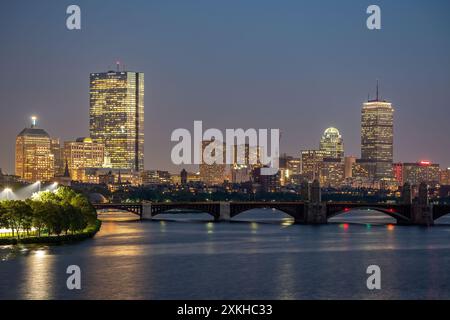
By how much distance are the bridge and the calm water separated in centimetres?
2995

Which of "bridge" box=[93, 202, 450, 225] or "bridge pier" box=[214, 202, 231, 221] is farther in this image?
"bridge pier" box=[214, 202, 231, 221]

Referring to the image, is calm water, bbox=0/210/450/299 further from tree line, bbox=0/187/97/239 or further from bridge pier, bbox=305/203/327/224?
bridge pier, bbox=305/203/327/224

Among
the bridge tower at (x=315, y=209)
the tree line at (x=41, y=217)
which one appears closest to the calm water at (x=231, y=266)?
the tree line at (x=41, y=217)

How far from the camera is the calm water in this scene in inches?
2724

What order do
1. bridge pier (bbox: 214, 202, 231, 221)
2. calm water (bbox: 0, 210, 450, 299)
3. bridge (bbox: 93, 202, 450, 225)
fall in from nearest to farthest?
calm water (bbox: 0, 210, 450, 299)
bridge (bbox: 93, 202, 450, 225)
bridge pier (bbox: 214, 202, 231, 221)

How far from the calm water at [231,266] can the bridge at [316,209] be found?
2995 cm

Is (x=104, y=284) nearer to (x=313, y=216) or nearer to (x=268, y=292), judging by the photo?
(x=268, y=292)

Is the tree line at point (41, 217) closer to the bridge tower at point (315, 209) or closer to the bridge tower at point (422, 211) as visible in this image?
the bridge tower at point (315, 209)

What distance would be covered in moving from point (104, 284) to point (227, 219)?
332 feet

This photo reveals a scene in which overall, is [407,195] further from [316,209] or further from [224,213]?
[224,213]

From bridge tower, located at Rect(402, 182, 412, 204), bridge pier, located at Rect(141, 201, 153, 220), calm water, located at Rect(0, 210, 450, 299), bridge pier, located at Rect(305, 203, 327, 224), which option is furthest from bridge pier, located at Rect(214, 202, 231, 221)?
calm water, located at Rect(0, 210, 450, 299)

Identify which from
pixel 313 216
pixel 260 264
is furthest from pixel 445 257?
pixel 313 216

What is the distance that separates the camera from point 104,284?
72.0 meters

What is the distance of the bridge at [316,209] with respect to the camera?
512 feet
